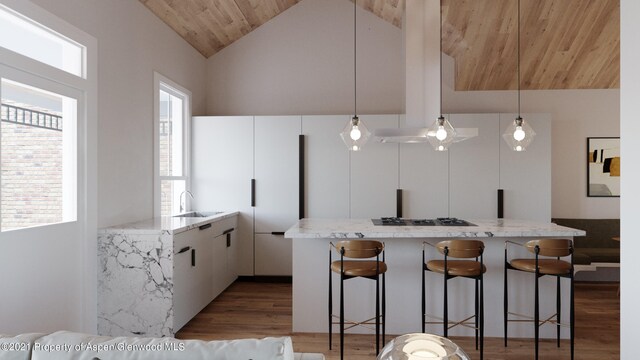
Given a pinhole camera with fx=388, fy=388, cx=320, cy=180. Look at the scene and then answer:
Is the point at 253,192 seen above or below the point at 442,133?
below

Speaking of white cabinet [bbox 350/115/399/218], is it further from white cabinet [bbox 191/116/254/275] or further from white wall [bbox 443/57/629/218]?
white cabinet [bbox 191/116/254/275]

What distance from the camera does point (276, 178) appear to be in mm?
4984

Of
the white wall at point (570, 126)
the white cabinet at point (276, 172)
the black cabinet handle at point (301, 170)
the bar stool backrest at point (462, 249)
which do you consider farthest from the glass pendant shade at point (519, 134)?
the white cabinet at point (276, 172)

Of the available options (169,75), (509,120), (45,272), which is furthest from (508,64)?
(45,272)

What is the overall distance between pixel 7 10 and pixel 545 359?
428 cm

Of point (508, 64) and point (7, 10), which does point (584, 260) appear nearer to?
point (508, 64)

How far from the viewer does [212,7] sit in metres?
4.40

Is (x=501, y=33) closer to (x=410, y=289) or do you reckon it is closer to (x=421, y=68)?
(x=421, y=68)

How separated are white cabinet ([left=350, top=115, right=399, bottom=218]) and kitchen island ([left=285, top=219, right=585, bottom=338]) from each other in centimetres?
152

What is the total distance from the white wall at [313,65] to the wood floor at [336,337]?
2620mm

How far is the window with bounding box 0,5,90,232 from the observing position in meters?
2.33

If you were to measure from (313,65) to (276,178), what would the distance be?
1.75m

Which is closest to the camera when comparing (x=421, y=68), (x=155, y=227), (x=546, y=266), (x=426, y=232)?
(x=546, y=266)

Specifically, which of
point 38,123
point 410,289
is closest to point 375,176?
point 410,289
